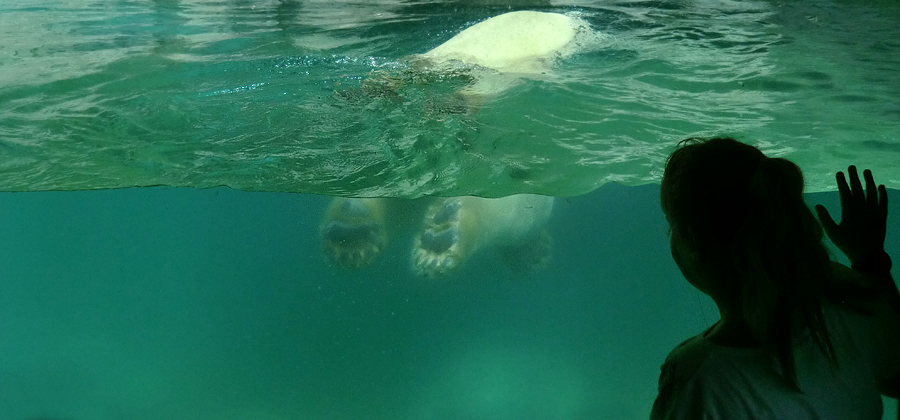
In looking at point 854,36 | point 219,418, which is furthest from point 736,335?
point 219,418

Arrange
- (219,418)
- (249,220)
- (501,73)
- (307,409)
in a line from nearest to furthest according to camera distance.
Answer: (501,73) < (219,418) < (307,409) < (249,220)

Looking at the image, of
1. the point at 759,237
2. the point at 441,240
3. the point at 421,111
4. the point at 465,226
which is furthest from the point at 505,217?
the point at 759,237

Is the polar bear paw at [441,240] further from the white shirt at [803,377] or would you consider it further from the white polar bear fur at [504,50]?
the white shirt at [803,377]

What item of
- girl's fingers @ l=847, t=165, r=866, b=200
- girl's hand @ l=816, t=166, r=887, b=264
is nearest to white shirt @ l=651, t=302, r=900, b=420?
girl's hand @ l=816, t=166, r=887, b=264

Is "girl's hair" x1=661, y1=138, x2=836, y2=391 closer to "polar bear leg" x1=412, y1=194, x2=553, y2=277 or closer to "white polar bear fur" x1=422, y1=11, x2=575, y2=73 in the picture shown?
"white polar bear fur" x1=422, y1=11, x2=575, y2=73

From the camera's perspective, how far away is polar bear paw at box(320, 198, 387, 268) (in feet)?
27.8

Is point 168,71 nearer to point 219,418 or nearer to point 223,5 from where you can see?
point 223,5

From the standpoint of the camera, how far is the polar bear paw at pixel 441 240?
322 inches

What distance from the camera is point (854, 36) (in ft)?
18.5

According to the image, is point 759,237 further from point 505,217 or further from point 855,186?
point 505,217

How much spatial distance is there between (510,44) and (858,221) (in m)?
4.37

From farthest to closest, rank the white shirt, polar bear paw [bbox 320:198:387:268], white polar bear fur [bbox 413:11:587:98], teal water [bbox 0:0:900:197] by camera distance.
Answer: polar bear paw [bbox 320:198:387:268] < white polar bear fur [bbox 413:11:587:98] < teal water [bbox 0:0:900:197] < the white shirt

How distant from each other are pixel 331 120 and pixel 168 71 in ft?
6.29

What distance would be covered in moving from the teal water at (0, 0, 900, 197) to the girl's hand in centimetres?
348
